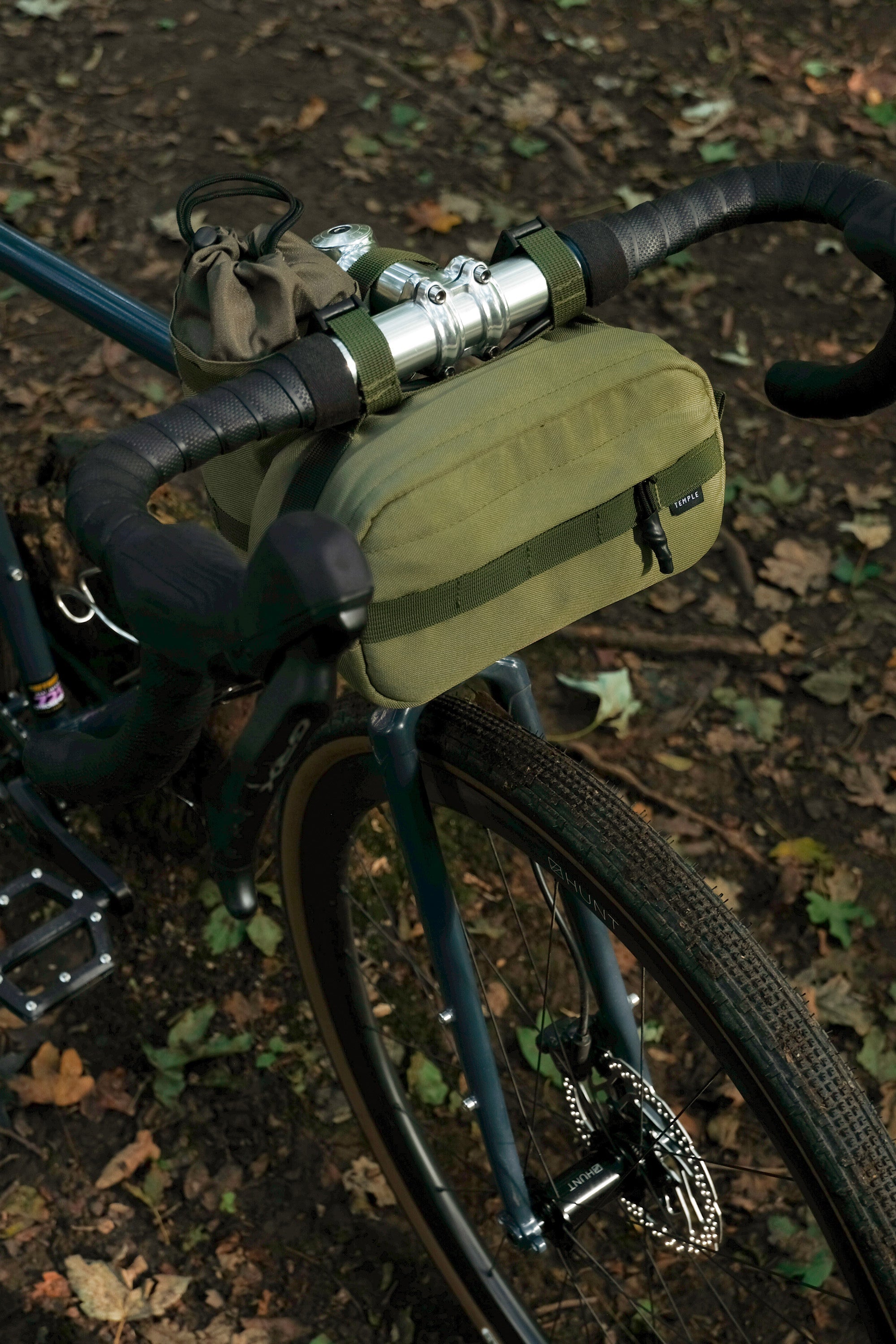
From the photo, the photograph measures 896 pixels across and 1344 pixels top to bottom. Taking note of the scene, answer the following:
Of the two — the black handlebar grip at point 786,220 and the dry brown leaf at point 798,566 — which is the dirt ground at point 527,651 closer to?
the dry brown leaf at point 798,566

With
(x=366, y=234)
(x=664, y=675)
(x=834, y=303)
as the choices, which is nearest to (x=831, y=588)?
(x=664, y=675)

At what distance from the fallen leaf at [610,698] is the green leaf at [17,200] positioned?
10.7 ft

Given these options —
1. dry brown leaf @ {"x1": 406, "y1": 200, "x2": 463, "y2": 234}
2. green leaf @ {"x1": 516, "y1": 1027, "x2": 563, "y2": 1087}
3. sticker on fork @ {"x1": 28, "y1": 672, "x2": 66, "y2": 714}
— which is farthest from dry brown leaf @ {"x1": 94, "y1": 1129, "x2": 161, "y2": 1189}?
dry brown leaf @ {"x1": 406, "y1": 200, "x2": 463, "y2": 234}

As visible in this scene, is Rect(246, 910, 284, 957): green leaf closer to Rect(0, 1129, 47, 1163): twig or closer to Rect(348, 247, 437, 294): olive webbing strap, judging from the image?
Rect(0, 1129, 47, 1163): twig

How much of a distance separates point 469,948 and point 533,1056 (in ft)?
3.75

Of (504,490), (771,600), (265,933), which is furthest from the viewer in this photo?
(771,600)

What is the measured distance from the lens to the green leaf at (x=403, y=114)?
5.71m

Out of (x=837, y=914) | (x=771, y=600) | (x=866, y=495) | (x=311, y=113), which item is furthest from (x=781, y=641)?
(x=311, y=113)

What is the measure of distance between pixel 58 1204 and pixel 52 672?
1.27 meters

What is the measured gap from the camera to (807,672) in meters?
3.91

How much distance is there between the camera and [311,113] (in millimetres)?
5719

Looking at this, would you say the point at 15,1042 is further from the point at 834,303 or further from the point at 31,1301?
the point at 834,303

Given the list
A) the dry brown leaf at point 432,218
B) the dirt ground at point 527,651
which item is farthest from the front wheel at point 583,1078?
the dry brown leaf at point 432,218

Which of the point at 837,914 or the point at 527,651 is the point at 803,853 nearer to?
the point at 837,914
